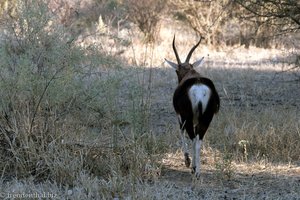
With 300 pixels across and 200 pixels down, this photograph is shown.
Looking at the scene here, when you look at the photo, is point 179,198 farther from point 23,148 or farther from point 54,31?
point 54,31

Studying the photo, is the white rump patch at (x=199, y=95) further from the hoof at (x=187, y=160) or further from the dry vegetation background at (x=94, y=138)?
the hoof at (x=187, y=160)

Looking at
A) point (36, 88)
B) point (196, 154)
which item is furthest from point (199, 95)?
point (36, 88)

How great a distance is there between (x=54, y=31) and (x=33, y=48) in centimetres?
37

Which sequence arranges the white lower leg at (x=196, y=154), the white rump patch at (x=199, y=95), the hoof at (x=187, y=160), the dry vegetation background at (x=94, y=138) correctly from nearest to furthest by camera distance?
1. the dry vegetation background at (x=94, y=138)
2. the white rump patch at (x=199, y=95)
3. the white lower leg at (x=196, y=154)
4. the hoof at (x=187, y=160)

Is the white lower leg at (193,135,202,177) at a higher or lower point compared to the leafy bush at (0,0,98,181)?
lower

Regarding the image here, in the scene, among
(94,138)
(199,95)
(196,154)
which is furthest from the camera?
(94,138)

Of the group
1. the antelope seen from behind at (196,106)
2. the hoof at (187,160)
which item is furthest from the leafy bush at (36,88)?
the hoof at (187,160)

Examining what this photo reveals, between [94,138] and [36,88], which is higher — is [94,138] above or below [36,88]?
below

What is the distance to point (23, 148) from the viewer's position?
21.6 ft

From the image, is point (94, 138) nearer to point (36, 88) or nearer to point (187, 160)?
point (36, 88)

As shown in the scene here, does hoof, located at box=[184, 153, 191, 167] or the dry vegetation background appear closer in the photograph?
the dry vegetation background

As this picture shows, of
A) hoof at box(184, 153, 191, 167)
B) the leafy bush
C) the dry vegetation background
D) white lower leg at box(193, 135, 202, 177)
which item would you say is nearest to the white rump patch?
white lower leg at box(193, 135, 202, 177)

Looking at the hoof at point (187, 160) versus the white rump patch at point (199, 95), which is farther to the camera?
the hoof at point (187, 160)

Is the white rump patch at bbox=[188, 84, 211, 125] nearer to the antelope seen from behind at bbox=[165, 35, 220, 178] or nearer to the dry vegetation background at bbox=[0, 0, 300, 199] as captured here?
the antelope seen from behind at bbox=[165, 35, 220, 178]
